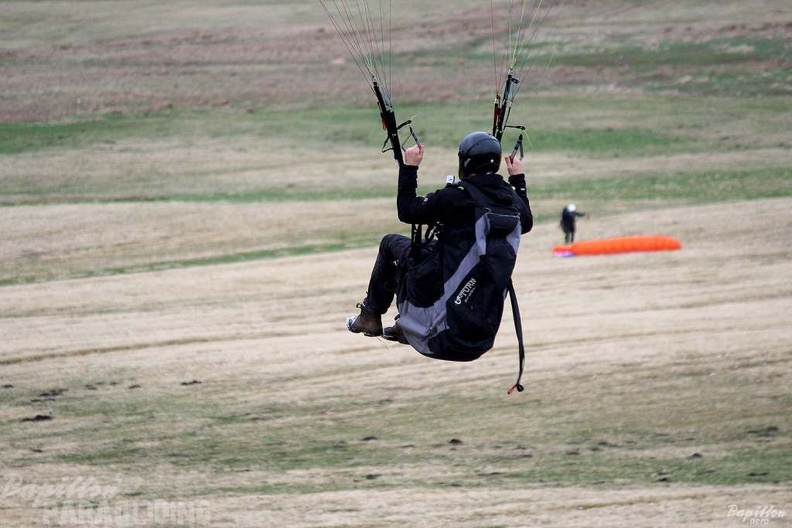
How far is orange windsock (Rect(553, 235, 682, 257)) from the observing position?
20109mm

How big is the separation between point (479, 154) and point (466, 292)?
2.99ft

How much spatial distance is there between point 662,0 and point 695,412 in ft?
103

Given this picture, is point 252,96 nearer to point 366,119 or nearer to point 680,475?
point 366,119

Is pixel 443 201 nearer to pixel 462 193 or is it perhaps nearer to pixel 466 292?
pixel 462 193

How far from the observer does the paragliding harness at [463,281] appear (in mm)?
8562

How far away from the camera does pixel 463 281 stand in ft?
28.4

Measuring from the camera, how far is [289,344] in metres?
16.0

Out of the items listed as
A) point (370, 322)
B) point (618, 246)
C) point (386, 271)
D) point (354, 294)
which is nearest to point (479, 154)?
point (386, 271)

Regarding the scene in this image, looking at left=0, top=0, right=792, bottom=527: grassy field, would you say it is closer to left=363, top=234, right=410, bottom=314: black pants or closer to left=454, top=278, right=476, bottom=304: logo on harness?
left=363, top=234, right=410, bottom=314: black pants

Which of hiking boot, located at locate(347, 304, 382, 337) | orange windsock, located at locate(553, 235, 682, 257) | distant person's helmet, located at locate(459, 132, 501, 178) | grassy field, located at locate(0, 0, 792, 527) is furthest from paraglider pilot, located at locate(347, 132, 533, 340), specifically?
orange windsock, located at locate(553, 235, 682, 257)

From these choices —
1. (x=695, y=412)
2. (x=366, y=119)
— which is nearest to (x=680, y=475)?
(x=695, y=412)

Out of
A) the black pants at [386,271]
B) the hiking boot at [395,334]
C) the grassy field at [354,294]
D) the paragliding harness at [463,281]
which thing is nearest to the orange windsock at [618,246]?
the grassy field at [354,294]

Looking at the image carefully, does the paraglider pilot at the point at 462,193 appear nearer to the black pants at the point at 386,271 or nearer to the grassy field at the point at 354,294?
the black pants at the point at 386,271

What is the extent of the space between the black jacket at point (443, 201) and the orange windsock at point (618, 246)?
38.0 feet
